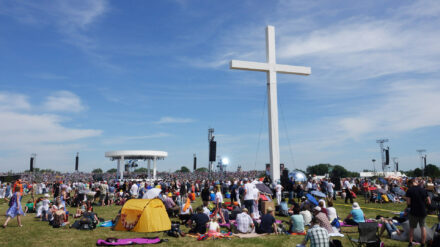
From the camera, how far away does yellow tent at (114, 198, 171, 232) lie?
10953 mm

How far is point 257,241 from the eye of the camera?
921 centimetres

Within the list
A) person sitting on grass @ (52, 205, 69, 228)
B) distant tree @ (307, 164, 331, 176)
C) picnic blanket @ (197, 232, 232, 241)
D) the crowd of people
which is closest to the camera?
the crowd of people

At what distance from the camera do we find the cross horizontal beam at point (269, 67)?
20.1 metres

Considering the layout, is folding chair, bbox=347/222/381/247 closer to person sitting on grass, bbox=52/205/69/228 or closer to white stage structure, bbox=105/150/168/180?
person sitting on grass, bbox=52/205/69/228

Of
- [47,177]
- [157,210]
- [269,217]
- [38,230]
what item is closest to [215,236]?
[269,217]

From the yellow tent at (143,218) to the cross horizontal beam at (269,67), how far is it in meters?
11.2

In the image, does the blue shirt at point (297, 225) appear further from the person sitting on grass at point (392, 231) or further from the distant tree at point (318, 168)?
the distant tree at point (318, 168)

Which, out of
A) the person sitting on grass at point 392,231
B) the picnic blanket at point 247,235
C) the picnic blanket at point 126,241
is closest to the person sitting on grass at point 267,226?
the picnic blanket at point 247,235

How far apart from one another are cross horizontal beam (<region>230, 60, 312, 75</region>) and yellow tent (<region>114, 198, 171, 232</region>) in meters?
11.2

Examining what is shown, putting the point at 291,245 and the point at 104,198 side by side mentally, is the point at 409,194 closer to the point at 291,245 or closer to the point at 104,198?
the point at 291,245

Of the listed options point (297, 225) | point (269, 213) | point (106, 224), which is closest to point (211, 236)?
point (269, 213)

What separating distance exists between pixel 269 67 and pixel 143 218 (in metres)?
14.1

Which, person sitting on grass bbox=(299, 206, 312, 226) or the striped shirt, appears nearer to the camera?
the striped shirt

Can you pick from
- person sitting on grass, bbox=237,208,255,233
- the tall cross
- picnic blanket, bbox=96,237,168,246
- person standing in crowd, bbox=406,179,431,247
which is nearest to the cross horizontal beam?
the tall cross
